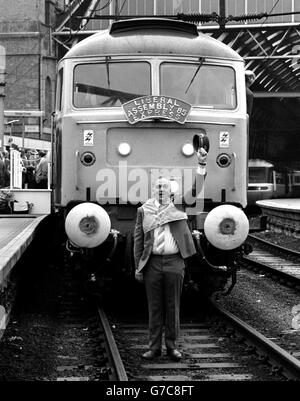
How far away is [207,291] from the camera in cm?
1070

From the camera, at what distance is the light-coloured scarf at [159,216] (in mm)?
7375

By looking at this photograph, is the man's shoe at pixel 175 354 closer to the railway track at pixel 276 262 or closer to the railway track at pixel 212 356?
the railway track at pixel 212 356

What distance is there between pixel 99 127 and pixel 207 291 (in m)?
2.81

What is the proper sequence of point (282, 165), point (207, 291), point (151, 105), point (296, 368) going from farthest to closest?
point (282, 165)
point (207, 291)
point (151, 105)
point (296, 368)

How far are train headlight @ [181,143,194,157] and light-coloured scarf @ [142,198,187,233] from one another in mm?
2251

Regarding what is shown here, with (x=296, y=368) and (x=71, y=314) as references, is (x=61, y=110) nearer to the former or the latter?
(x=71, y=314)

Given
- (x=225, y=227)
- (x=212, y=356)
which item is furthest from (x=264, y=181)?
(x=212, y=356)

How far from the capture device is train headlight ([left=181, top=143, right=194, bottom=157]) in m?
9.61

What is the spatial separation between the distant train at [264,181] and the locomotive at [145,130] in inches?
948

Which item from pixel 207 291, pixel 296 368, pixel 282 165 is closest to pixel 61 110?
pixel 207 291

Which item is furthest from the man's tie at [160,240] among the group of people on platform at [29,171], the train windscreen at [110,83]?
the group of people on platform at [29,171]

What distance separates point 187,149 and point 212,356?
2.91 m

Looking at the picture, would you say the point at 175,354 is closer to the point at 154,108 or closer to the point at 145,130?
the point at 145,130
